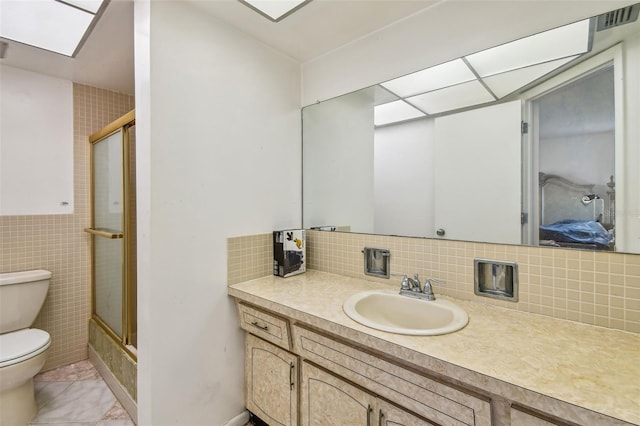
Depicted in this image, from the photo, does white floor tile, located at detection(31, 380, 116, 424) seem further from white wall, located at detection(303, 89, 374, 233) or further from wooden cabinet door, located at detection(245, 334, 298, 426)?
white wall, located at detection(303, 89, 374, 233)

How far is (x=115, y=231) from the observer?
79.0 inches

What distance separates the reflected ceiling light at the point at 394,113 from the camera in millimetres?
1585

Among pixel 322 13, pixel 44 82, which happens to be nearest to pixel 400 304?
pixel 322 13

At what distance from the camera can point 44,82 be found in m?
2.13

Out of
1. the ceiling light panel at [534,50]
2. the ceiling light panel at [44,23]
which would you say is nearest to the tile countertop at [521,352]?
the ceiling light panel at [534,50]

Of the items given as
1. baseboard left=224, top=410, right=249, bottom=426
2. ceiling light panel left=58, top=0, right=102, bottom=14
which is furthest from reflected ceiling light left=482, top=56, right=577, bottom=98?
baseboard left=224, top=410, right=249, bottom=426

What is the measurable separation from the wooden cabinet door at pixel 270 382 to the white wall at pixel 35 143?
192 cm

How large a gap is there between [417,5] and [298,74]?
2.81 ft

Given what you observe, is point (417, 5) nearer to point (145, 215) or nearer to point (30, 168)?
point (145, 215)

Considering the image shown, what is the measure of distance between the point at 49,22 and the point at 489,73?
221 cm

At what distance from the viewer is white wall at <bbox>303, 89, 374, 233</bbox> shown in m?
1.76

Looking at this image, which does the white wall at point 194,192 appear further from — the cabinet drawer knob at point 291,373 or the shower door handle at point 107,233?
the shower door handle at point 107,233

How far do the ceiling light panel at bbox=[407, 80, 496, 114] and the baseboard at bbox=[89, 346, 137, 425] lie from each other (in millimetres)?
2349

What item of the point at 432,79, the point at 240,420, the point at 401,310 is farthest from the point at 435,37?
the point at 240,420
